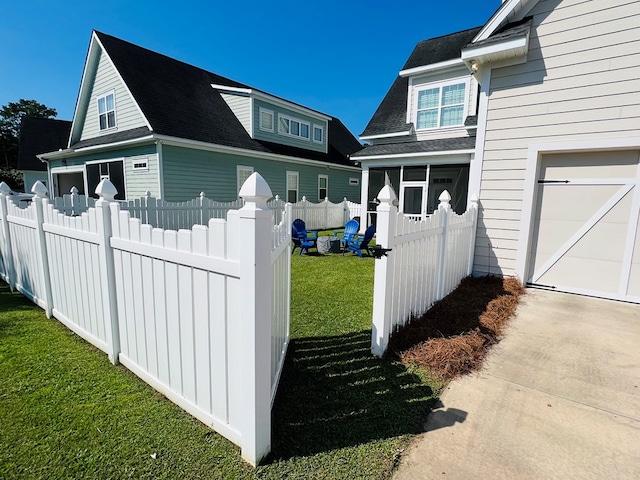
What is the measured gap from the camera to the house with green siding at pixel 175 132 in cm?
1098

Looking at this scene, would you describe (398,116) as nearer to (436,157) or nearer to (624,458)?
(436,157)

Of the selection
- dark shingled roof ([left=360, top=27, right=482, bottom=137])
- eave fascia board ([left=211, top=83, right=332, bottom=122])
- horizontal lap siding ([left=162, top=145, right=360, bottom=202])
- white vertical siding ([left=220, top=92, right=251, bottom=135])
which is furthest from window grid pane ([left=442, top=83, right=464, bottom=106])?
white vertical siding ([left=220, top=92, right=251, bottom=135])

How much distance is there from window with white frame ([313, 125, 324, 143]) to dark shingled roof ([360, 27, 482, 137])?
470cm

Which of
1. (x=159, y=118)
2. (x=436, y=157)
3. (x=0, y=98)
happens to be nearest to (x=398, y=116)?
(x=436, y=157)

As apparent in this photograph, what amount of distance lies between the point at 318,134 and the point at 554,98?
13.5 metres

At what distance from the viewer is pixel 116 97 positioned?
11.9 m

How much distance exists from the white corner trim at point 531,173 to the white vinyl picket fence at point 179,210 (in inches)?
174

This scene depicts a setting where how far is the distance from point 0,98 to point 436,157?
58545 millimetres

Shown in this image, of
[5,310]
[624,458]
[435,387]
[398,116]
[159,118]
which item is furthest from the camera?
[398,116]

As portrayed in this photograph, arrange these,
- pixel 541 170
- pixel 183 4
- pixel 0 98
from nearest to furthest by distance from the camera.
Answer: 1. pixel 541 170
2. pixel 183 4
3. pixel 0 98

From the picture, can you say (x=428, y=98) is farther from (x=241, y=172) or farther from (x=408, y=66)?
(x=241, y=172)

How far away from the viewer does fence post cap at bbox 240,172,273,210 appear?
1.62 meters

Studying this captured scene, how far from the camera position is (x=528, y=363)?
3.05 meters

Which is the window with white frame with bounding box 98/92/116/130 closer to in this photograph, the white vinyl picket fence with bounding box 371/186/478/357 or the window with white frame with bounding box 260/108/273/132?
the window with white frame with bounding box 260/108/273/132
